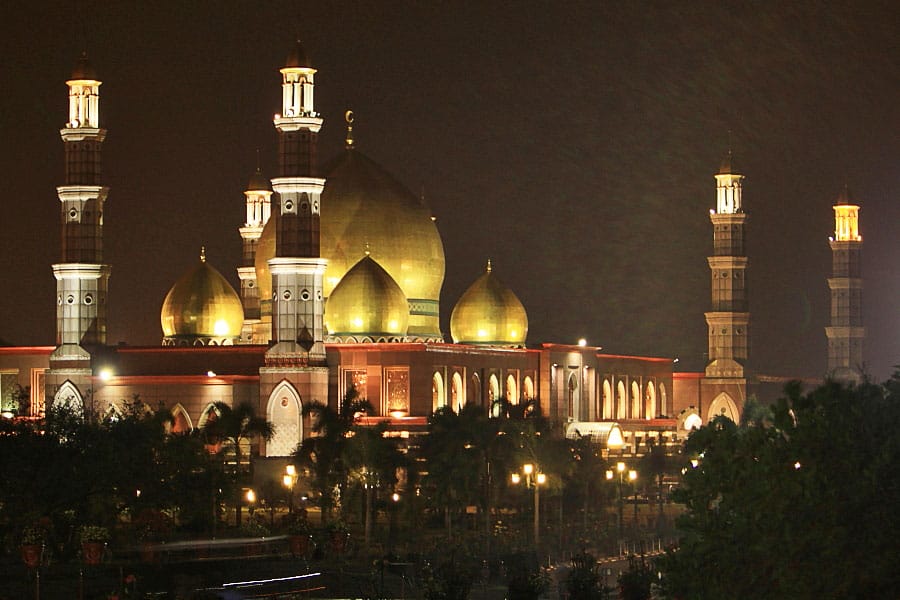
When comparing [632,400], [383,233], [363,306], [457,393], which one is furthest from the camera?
[632,400]

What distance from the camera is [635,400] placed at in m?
77.8

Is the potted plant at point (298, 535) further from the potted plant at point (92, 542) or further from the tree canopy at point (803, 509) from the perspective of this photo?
the tree canopy at point (803, 509)

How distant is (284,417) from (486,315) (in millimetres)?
10983

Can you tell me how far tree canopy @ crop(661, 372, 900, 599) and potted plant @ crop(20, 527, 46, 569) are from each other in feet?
34.3

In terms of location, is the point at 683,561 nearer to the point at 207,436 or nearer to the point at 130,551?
the point at 130,551

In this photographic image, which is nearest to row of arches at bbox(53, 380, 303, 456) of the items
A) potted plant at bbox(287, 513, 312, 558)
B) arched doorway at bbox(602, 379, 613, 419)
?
potted plant at bbox(287, 513, 312, 558)

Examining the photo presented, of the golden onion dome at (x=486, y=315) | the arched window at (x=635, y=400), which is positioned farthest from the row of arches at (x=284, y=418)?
the arched window at (x=635, y=400)

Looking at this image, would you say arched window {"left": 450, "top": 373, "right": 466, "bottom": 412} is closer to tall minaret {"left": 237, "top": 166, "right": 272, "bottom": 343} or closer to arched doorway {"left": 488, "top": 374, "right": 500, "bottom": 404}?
arched doorway {"left": 488, "top": 374, "right": 500, "bottom": 404}

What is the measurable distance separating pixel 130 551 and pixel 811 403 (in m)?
14.0

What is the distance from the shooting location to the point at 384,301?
63.7 metres

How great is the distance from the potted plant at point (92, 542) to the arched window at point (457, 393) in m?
27.1

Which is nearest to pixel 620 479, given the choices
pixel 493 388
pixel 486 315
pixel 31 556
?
pixel 493 388

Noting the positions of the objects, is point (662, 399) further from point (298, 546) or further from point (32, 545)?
point (32, 545)

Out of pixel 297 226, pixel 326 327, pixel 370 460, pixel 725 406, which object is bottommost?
pixel 370 460
